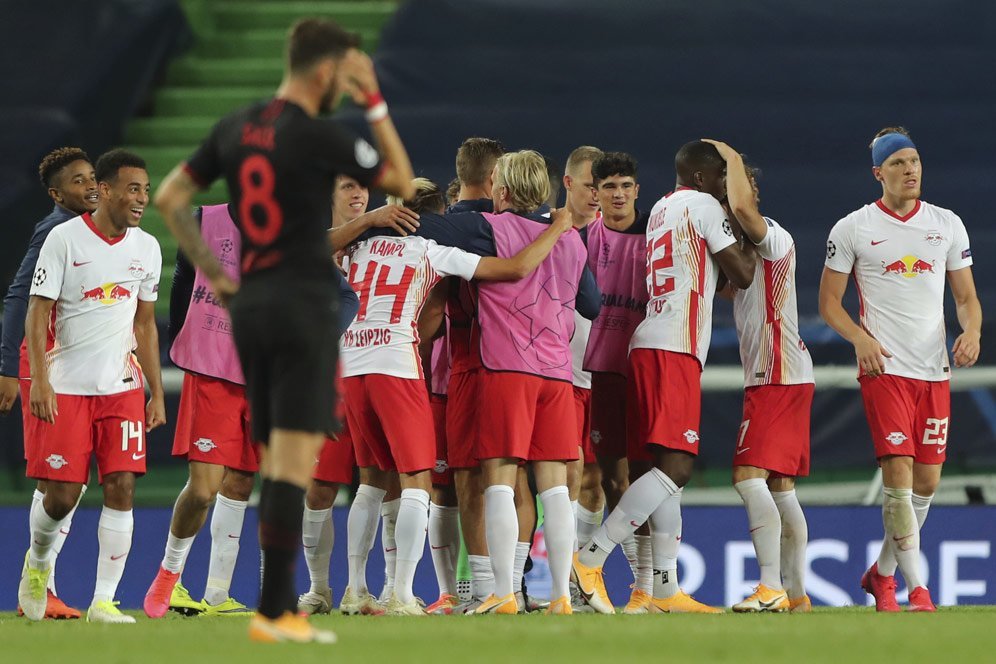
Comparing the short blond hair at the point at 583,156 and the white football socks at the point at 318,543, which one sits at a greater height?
the short blond hair at the point at 583,156

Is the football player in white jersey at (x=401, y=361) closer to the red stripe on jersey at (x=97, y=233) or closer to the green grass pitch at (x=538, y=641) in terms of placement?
the green grass pitch at (x=538, y=641)

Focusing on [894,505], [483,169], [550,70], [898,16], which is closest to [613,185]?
[483,169]

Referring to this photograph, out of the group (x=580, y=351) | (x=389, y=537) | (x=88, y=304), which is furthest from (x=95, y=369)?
(x=580, y=351)

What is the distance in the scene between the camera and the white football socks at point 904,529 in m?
7.56

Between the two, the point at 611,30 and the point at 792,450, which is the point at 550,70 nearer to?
the point at 611,30

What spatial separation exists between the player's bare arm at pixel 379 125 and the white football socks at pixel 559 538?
7.70ft

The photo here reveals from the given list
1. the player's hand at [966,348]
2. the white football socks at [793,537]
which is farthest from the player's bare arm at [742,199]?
the white football socks at [793,537]

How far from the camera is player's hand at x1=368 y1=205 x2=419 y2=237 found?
7.27 meters

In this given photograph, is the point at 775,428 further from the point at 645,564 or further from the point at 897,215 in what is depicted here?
the point at 897,215

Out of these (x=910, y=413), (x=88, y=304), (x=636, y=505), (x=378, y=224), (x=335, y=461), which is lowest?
(x=636, y=505)

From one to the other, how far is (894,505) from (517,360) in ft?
6.35

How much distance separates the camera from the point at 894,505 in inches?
298

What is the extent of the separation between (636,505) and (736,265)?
1184 millimetres

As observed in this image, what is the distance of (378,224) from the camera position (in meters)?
7.30
